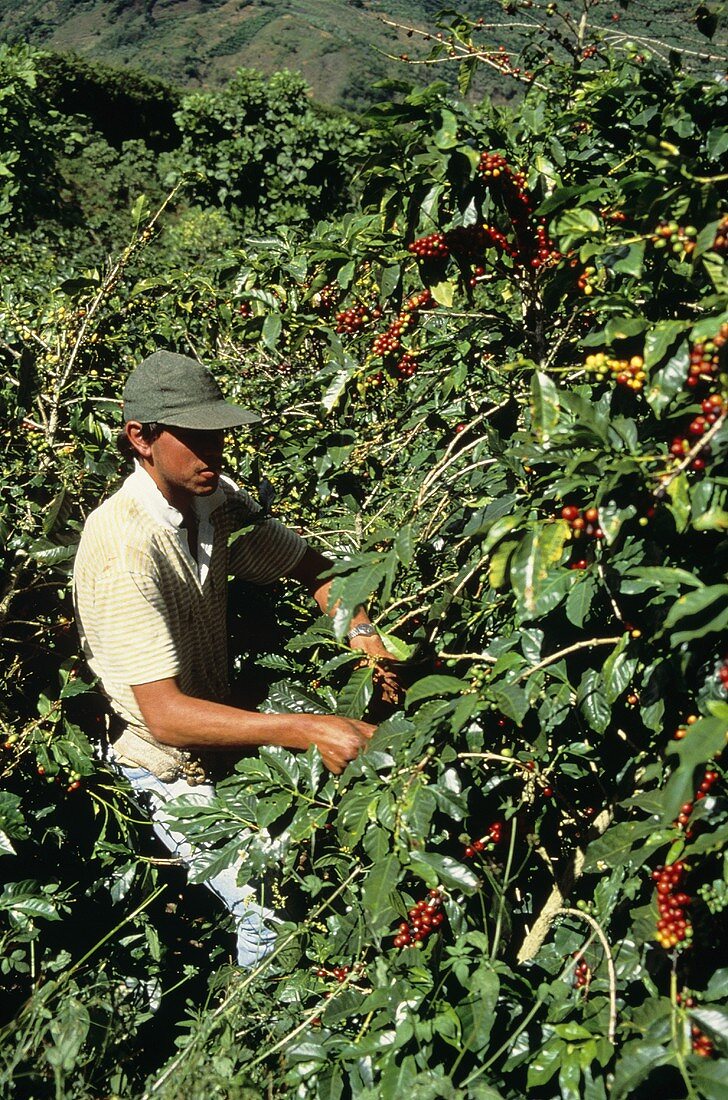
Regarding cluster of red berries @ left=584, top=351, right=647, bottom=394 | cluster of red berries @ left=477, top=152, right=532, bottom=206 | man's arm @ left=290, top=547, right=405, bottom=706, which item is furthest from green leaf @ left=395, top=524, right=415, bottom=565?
cluster of red berries @ left=477, top=152, right=532, bottom=206

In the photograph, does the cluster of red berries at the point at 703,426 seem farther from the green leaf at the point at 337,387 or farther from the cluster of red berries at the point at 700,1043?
the green leaf at the point at 337,387

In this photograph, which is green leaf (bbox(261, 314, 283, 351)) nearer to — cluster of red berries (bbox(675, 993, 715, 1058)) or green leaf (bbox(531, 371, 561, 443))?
green leaf (bbox(531, 371, 561, 443))

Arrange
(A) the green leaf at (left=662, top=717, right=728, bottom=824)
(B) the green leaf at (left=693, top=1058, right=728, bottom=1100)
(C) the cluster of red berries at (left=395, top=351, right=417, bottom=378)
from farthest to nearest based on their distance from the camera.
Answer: (C) the cluster of red berries at (left=395, top=351, right=417, bottom=378)
(B) the green leaf at (left=693, top=1058, right=728, bottom=1100)
(A) the green leaf at (left=662, top=717, right=728, bottom=824)

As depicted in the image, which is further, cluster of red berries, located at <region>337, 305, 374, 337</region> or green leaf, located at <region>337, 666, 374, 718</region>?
cluster of red berries, located at <region>337, 305, 374, 337</region>

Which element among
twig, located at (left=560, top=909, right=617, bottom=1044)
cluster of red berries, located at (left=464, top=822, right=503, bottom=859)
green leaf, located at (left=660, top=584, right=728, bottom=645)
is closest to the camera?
green leaf, located at (left=660, top=584, right=728, bottom=645)

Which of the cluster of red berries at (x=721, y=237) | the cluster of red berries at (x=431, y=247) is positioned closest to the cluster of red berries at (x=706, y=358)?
the cluster of red berries at (x=721, y=237)

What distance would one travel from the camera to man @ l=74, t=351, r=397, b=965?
2400mm

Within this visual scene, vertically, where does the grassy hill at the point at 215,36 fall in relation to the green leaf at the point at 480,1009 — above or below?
above

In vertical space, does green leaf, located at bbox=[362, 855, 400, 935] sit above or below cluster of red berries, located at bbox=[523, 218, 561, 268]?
below

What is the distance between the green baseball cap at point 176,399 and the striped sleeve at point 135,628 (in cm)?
45

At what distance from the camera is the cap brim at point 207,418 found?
2498 millimetres

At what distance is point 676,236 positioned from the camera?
1479mm

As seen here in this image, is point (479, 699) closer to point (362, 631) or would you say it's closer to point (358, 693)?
point (358, 693)

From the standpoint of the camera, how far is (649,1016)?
1.65 meters
